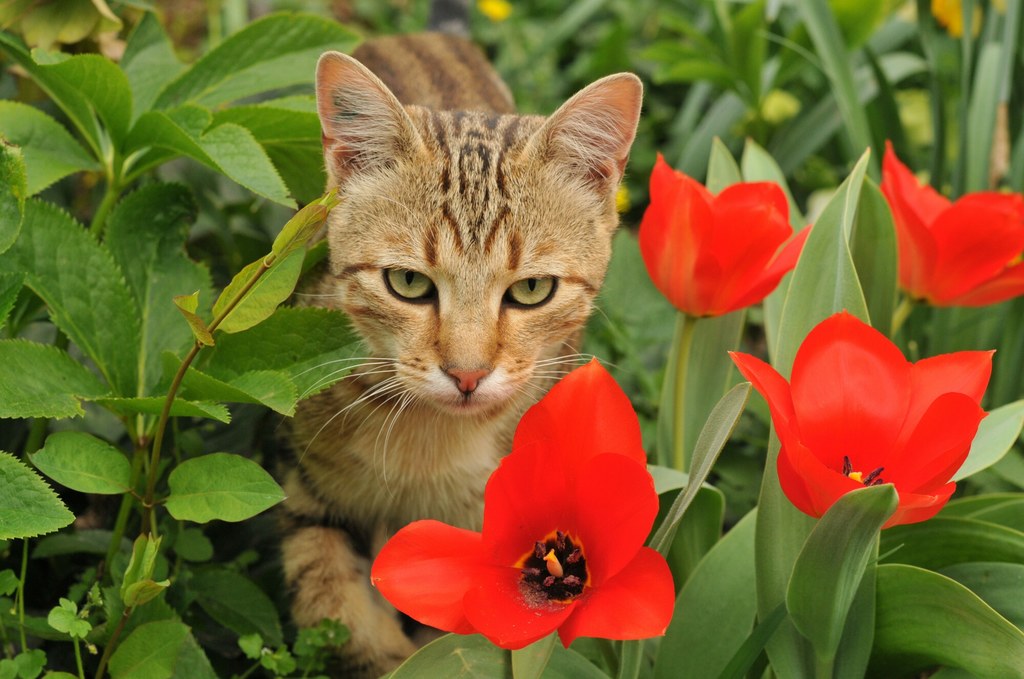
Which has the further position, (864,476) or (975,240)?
(975,240)

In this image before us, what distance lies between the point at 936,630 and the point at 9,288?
1.29m

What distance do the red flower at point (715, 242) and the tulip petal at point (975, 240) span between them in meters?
0.28

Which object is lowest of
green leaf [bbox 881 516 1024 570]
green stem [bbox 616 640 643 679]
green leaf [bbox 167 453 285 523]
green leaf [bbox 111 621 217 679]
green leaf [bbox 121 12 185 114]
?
green leaf [bbox 111 621 217 679]

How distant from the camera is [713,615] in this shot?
146 centimetres

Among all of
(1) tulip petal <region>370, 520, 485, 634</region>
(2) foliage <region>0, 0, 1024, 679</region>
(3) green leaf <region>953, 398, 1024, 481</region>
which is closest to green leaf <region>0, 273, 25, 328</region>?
(2) foliage <region>0, 0, 1024, 679</region>

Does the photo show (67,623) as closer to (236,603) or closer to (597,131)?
Result: (236,603)

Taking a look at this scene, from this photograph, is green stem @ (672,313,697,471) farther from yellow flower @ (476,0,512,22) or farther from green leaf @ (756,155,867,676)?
yellow flower @ (476,0,512,22)

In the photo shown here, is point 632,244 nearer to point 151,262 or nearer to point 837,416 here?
point 151,262

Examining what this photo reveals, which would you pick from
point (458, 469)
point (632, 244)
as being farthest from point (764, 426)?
point (458, 469)

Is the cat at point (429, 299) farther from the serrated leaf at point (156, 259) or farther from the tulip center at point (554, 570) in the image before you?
the tulip center at point (554, 570)

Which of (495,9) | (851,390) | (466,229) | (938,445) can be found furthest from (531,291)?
(495,9)

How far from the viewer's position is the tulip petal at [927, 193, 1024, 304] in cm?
160

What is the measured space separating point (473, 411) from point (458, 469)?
1.07ft

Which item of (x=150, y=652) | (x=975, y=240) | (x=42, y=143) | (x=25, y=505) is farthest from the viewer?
(x=42, y=143)
